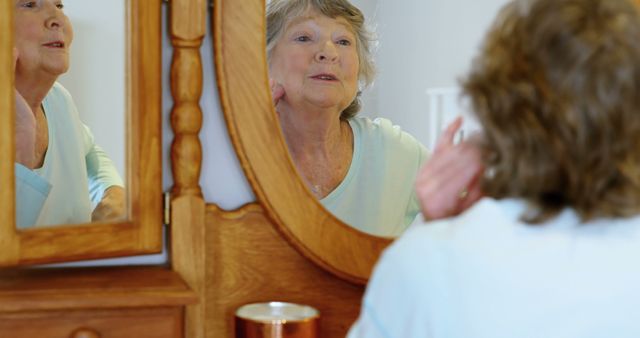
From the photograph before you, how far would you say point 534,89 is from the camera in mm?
787

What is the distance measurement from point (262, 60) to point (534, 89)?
0.50 meters

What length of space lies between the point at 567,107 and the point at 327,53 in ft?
1.73

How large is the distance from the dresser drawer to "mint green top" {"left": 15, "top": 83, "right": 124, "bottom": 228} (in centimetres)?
12

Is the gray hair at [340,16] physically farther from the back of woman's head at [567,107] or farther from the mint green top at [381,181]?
the back of woman's head at [567,107]

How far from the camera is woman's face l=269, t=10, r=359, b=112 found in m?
1.24

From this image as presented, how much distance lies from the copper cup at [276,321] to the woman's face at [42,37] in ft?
1.24

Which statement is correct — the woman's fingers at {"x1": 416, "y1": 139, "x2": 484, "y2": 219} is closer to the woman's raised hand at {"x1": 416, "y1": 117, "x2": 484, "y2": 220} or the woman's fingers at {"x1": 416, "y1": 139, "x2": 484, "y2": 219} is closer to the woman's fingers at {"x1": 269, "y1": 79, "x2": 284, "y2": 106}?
the woman's raised hand at {"x1": 416, "y1": 117, "x2": 484, "y2": 220}

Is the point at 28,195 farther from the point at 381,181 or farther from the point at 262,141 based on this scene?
the point at 381,181

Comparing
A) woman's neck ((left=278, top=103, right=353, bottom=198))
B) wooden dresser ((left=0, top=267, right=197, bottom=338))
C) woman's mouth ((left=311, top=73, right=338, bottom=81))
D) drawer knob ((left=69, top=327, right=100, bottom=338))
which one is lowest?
drawer knob ((left=69, top=327, right=100, bottom=338))

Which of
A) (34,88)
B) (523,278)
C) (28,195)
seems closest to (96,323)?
(28,195)

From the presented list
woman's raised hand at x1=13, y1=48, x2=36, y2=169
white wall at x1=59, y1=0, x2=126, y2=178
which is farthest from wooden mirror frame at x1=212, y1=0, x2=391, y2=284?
woman's raised hand at x1=13, y1=48, x2=36, y2=169

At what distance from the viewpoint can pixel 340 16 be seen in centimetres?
125

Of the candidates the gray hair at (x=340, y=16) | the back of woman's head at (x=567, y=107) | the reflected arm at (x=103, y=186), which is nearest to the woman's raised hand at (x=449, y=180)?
the back of woman's head at (x=567, y=107)

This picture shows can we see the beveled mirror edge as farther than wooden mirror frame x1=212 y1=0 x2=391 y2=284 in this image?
No
